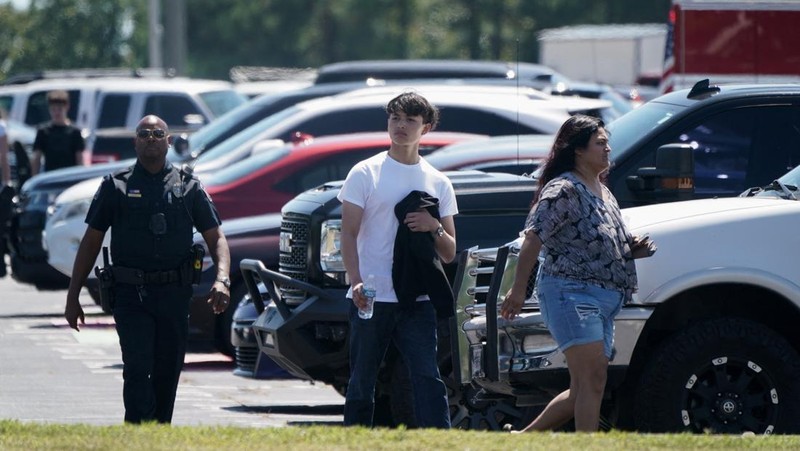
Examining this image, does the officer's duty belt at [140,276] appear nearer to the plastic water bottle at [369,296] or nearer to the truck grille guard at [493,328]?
the plastic water bottle at [369,296]

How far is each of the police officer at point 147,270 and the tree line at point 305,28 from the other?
45.4 m

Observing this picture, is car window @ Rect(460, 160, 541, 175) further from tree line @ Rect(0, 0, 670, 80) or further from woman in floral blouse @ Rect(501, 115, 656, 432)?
tree line @ Rect(0, 0, 670, 80)

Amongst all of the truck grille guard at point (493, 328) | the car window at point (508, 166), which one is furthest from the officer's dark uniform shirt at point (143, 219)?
the car window at point (508, 166)

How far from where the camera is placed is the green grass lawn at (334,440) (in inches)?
243

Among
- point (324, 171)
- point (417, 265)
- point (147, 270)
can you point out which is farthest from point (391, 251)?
point (324, 171)

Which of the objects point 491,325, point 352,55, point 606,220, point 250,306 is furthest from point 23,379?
point 352,55

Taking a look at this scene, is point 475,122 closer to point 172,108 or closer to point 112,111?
point 172,108

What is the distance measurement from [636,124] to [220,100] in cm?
1534

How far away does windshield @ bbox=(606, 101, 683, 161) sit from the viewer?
8.66m

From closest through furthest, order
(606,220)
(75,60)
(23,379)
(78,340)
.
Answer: (606,220) < (23,379) < (78,340) < (75,60)

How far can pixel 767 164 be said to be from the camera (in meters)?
8.64

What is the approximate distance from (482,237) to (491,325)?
1.20 m

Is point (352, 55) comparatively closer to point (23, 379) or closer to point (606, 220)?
point (23, 379)

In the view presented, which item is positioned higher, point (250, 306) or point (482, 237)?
point (482, 237)
